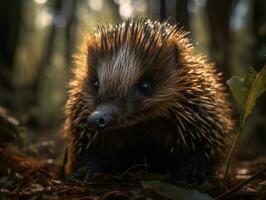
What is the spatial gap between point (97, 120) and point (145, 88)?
938 millimetres

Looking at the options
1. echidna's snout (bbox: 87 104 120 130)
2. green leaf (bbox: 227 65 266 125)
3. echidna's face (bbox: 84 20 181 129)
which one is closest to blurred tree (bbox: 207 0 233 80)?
echidna's face (bbox: 84 20 181 129)

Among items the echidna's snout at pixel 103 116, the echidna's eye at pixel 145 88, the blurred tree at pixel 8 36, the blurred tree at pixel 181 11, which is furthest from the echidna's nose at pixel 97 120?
the blurred tree at pixel 8 36

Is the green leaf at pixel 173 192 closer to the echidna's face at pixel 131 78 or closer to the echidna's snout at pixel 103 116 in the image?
the echidna's snout at pixel 103 116

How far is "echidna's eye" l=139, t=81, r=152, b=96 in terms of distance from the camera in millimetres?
5113

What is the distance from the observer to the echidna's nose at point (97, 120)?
4.29 metres

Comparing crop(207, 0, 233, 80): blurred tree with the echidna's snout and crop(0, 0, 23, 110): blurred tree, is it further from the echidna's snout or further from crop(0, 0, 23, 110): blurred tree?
crop(0, 0, 23, 110): blurred tree

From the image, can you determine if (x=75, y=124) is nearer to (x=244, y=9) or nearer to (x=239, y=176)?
(x=239, y=176)

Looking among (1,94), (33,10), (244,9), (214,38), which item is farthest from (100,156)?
(33,10)

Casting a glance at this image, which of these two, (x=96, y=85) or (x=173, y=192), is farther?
(x=96, y=85)

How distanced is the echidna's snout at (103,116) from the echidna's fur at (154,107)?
0.40 m

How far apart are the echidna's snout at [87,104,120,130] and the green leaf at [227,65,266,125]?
0.94 m

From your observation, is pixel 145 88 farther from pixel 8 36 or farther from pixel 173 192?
pixel 8 36

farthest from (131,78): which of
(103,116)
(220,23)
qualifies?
(220,23)

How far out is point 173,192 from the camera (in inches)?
151
